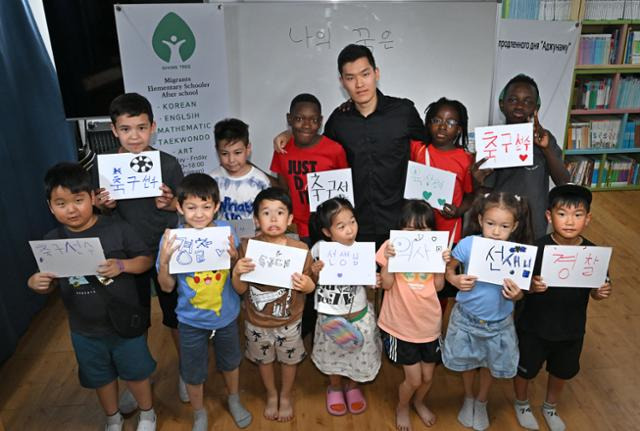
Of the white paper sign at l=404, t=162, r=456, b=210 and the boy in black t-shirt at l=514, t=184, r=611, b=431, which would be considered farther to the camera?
the white paper sign at l=404, t=162, r=456, b=210

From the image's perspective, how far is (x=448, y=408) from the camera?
2518 millimetres

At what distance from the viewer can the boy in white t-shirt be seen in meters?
2.45

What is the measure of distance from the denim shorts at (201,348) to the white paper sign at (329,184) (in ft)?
2.30

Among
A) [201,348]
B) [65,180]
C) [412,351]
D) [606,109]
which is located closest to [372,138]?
[412,351]

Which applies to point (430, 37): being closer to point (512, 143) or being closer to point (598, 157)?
point (512, 143)

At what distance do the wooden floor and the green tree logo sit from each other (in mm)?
1615

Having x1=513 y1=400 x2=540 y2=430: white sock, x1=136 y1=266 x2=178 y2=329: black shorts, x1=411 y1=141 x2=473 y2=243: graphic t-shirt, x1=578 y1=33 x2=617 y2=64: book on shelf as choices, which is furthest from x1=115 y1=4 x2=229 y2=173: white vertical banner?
x1=578 y1=33 x2=617 y2=64: book on shelf

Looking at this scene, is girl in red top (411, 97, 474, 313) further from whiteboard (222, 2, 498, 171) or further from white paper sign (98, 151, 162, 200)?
white paper sign (98, 151, 162, 200)

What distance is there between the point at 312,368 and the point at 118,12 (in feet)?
7.52

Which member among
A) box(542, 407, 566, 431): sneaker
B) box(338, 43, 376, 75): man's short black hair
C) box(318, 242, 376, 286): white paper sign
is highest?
box(338, 43, 376, 75): man's short black hair

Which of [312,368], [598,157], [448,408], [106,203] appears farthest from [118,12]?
[598,157]

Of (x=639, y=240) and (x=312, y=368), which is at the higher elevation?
(x=639, y=240)

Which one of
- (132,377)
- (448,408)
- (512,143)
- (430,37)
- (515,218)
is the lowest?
(448,408)

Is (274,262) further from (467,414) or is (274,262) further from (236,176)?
(467,414)
